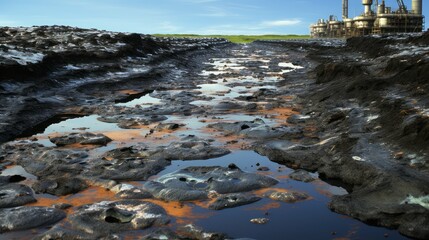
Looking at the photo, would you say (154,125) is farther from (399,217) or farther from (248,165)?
(399,217)

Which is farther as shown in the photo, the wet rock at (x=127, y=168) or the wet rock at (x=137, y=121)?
the wet rock at (x=137, y=121)

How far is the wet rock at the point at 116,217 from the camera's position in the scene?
4324mm

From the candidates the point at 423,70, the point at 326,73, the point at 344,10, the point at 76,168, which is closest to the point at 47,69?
the point at 326,73

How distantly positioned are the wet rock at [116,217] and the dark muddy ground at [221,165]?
1 centimetres

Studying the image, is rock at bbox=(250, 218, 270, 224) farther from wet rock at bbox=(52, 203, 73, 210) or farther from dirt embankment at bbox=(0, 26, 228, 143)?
dirt embankment at bbox=(0, 26, 228, 143)

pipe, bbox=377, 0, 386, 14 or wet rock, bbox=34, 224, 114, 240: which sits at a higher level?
pipe, bbox=377, 0, 386, 14

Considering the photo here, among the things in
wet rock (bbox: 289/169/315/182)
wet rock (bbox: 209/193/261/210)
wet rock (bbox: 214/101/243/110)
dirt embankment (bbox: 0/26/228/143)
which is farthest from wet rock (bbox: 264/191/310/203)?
wet rock (bbox: 214/101/243/110)

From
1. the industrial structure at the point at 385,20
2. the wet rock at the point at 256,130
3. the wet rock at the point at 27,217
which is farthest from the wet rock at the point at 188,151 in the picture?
the industrial structure at the point at 385,20

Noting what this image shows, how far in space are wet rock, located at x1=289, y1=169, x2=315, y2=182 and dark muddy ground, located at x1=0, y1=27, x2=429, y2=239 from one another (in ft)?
0.05

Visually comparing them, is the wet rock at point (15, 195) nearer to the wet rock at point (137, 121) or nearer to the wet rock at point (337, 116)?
the wet rock at point (137, 121)

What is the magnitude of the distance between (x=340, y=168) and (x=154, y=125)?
4.62 m

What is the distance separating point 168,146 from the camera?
7414 millimetres

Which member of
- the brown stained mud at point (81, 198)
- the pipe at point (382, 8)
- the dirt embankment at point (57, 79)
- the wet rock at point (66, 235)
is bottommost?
the brown stained mud at point (81, 198)

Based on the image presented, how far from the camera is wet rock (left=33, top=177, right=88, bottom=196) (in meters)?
5.45
